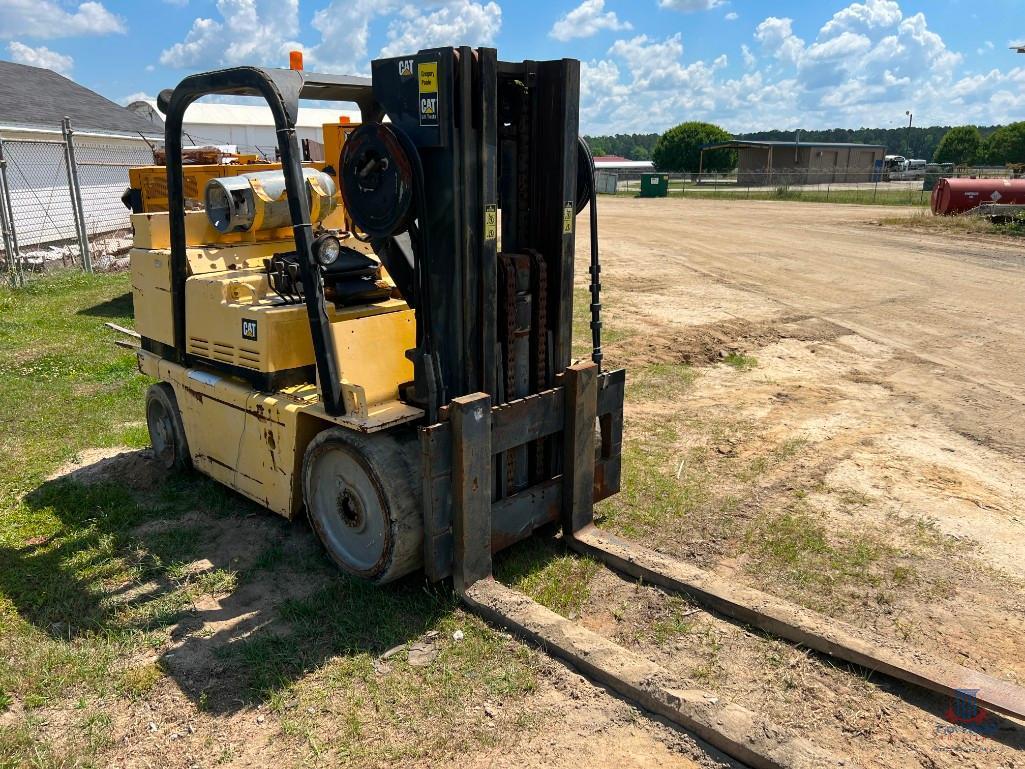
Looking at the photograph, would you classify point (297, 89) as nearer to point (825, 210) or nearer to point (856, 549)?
point (856, 549)

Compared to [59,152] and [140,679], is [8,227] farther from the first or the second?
[140,679]

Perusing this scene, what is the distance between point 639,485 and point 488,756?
116 inches

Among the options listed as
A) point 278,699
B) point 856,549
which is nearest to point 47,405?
point 278,699

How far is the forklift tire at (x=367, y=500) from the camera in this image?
3.91 meters

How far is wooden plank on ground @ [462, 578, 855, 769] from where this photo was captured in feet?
9.48

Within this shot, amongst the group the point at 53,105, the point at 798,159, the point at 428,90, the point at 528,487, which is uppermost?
the point at 53,105

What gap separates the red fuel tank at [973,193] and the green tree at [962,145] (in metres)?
53.5

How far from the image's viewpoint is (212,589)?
14.3 ft

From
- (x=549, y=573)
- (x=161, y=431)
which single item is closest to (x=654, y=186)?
(x=161, y=431)

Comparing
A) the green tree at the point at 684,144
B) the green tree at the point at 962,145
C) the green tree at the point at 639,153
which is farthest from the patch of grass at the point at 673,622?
the green tree at the point at 639,153

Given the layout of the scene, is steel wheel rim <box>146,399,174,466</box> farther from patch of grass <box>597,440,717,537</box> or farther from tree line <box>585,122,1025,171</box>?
tree line <box>585,122,1025,171</box>

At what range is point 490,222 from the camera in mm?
3891

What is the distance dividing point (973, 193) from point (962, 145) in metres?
57.4
